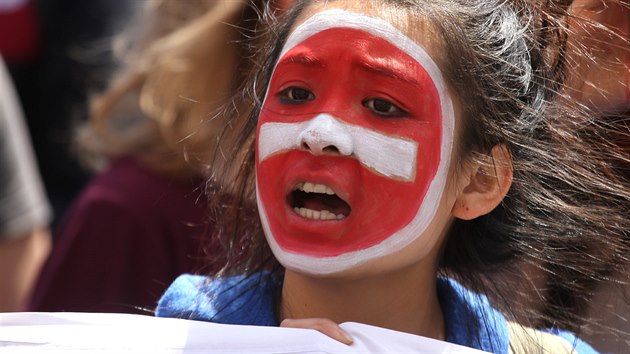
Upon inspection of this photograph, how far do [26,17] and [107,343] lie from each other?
2.24m

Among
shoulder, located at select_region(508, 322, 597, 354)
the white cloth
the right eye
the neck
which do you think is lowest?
shoulder, located at select_region(508, 322, 597, 354)

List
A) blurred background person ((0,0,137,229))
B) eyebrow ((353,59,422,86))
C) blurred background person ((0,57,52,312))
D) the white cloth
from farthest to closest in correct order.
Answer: blurred background person ((0,0,137,229)) < blurred background person ((0,57,52,312)) < eyebrow ((353,59,422,86)) < the white cloth

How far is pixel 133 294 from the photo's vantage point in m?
2.67

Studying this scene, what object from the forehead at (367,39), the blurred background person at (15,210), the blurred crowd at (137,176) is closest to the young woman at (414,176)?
the forehead at (367,39)

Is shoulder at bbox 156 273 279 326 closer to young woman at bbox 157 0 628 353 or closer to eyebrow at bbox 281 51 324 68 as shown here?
young woman at bbox 157 0 628 353

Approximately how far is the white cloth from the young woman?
0.14ft

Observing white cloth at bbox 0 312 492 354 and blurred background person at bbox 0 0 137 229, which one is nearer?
white cloth at bbox 0 312 492 354

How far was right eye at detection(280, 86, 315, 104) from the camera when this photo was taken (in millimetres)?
1677

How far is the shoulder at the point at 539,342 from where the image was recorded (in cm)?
184

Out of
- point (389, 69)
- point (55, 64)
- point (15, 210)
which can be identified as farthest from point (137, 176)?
point (389, 69)

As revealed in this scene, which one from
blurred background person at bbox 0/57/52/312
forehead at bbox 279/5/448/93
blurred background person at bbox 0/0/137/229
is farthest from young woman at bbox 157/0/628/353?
blurred background person at bbox 0/0/137/229

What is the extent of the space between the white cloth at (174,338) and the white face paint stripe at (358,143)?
0.23 m

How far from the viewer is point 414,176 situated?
5.45 ft

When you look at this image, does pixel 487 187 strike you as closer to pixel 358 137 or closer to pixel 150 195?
pixel 358 137
